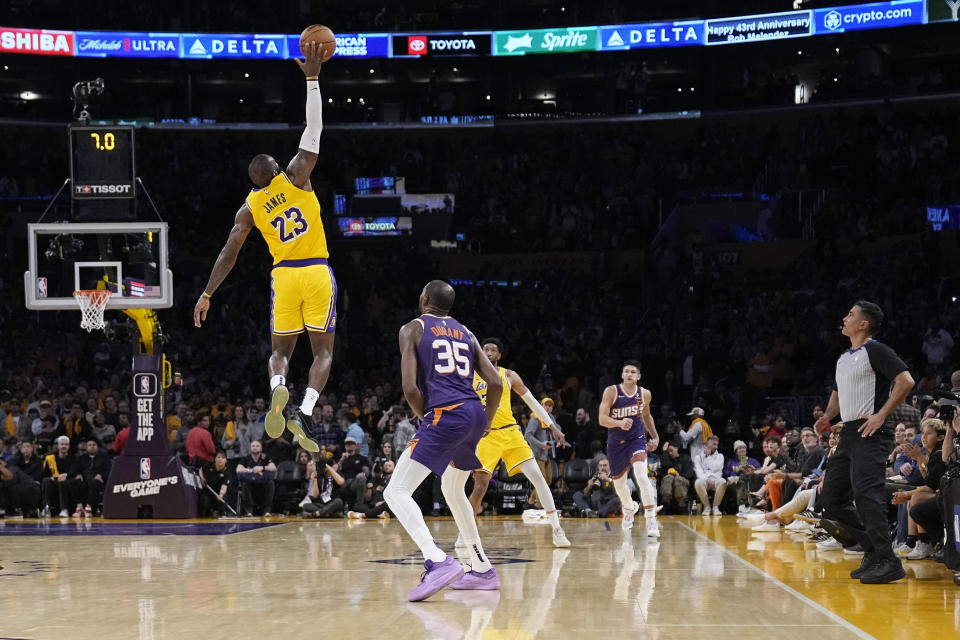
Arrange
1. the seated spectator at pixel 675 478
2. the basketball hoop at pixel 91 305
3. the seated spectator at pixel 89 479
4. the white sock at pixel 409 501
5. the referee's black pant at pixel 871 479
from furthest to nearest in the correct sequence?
1. the seated spectator at pixel 89 479
2. the seated spectator at pixel 675 478
3. the basketball hoop at pixel 91 305
4. the referee's black pant at pixel 871 479
5. the white sock at pixel 409 501

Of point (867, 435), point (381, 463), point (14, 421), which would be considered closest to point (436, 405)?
point (867, 435)

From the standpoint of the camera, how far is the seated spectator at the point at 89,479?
53.7 ft

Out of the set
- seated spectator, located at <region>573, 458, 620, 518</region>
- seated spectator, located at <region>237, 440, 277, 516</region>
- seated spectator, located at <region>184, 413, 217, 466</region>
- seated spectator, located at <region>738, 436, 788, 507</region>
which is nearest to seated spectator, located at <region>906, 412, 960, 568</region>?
seated spectator, located at <region>738, 436, 788, 507</region>

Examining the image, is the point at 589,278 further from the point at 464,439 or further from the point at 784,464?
the point at 464,439

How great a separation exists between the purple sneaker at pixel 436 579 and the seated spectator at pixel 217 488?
10.0m

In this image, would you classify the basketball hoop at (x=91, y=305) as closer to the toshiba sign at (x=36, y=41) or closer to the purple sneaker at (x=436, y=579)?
the purple sneaker at (x=436, y=579)

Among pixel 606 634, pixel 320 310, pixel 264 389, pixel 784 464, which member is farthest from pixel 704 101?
pixel 606 634

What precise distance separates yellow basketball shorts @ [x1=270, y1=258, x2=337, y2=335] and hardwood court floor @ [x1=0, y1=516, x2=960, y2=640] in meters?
1.82

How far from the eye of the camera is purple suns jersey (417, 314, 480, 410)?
7.03m

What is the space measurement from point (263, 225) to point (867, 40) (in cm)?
2453

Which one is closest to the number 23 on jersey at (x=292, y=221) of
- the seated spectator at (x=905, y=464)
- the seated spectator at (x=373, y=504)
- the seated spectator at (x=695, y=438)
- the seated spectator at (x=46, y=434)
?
the seated spectator at (x=905, y=464)

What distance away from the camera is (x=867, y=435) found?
296 inches

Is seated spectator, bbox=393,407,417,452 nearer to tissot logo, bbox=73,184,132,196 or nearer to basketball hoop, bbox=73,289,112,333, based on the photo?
basketball hoop, bbox=73,289,112,333

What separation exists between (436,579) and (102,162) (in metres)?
8.95
